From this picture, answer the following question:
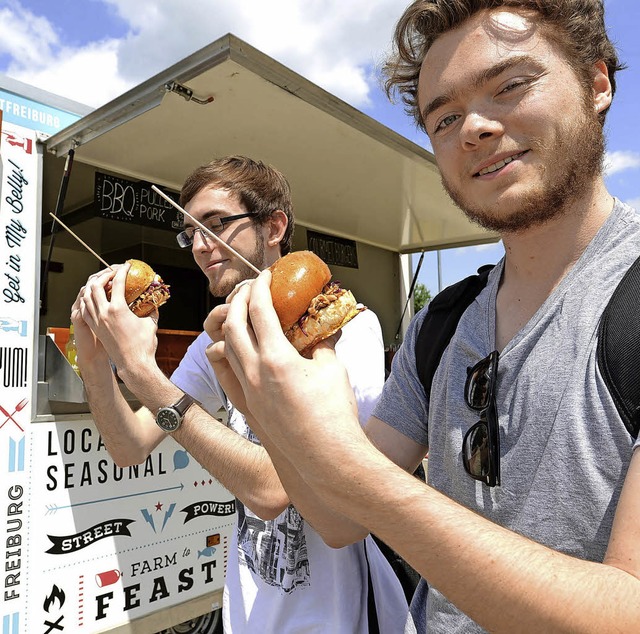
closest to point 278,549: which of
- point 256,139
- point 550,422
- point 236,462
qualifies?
point 236,462

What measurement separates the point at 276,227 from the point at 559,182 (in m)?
1.62

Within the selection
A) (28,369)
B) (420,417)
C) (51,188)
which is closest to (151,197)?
(51,188)

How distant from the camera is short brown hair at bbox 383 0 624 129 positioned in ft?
4.17

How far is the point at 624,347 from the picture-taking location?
2.95ft

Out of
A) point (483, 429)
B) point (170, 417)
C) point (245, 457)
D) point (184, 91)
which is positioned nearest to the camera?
point (483, 429)

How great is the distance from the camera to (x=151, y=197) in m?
4.83

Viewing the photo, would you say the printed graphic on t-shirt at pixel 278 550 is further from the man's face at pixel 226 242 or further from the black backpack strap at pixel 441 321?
the man's face at pixel 226 242

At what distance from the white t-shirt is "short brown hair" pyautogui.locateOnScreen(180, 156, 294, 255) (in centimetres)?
94

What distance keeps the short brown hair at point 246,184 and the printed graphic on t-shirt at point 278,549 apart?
137 cm

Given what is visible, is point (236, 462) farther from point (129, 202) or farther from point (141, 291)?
point (129, 202)

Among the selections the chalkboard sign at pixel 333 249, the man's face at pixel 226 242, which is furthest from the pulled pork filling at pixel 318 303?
the chalkboard sign at pixel 333 249

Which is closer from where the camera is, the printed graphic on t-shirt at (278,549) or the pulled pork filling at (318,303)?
the pulled pork filling at (318,303)

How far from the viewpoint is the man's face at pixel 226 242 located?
94.1 inches

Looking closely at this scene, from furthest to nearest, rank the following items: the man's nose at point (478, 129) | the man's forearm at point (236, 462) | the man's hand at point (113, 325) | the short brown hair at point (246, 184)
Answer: the short brown hair at point (246, 184) < the man's hand at point (113, 325) < the man's forearm at point (236, 462) < the man's nose at point (478, 129)
